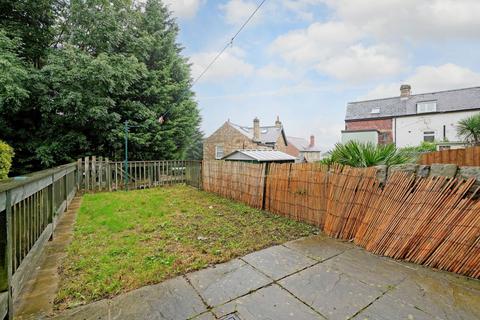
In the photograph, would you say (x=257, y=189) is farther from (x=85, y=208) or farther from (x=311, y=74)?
(x=311, y=74)

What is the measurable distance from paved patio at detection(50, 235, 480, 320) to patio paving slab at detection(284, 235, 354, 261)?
0.18m

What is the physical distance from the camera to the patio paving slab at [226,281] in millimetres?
2074

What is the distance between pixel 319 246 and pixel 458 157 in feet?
9.62

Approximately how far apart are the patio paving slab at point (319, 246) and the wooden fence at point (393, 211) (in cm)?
21

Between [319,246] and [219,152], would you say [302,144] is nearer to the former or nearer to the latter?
[219,152]

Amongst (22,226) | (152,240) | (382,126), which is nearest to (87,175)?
(152,240)

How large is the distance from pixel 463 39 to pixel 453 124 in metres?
12.7

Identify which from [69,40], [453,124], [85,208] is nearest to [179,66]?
[69,40]

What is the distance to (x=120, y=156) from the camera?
11031mm

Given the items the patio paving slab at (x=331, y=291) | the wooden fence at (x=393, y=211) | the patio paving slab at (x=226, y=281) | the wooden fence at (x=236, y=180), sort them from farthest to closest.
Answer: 1. the wooden fence at (x=236, y=180)
2. the wooden fence at (x=393, y=211)
3. the patio paving slab at (x=226, y=281)
4. the patio paving slab at (x=331, y=291)

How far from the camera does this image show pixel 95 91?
29.2ft

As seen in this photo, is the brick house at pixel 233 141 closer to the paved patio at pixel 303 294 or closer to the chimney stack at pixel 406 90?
the chimney stack at pixel 406 90

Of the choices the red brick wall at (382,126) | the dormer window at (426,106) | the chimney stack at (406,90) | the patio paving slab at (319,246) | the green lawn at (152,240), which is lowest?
the patio paving slab at (319,246)

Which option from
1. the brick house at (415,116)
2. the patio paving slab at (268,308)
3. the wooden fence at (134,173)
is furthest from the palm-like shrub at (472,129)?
the wooden fence at (134,173)
